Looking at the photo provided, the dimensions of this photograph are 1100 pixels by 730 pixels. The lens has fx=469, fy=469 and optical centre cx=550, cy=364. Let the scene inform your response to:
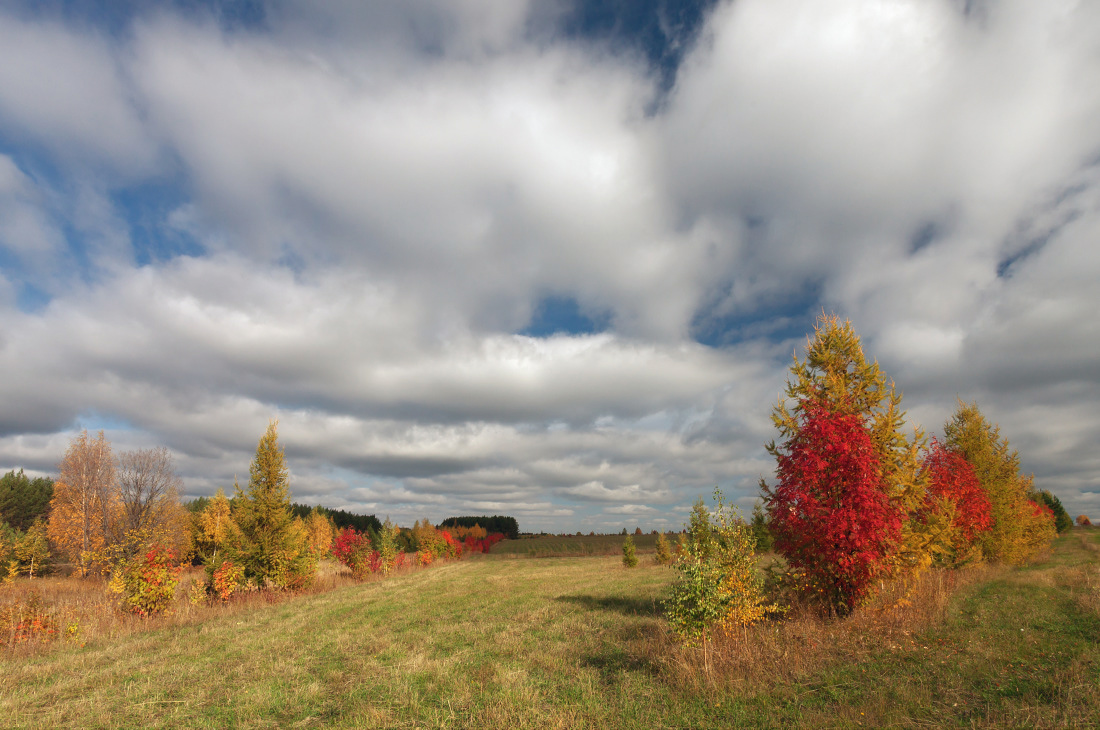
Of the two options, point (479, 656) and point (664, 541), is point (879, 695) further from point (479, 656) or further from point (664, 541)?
point (664, 541)

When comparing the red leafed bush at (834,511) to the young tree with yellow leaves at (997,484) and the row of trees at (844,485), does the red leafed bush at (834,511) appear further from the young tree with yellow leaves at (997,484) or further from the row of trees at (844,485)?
the young tree with yellow leaves at (997,484)


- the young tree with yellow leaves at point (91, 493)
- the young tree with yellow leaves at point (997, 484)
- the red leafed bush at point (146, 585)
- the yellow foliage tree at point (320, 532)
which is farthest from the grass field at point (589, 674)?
the yellow foliage tree at point (320, 532)

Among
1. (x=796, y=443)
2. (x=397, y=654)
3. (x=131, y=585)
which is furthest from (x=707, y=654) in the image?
(x=131, y=585)

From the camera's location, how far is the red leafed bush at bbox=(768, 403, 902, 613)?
531 inches

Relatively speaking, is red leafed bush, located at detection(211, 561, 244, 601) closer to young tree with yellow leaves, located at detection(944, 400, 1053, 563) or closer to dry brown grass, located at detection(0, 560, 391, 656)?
dry brown grass, located at detection(0, 560, 391, 656)

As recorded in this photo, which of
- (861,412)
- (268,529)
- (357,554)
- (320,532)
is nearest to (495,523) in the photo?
(320,532)

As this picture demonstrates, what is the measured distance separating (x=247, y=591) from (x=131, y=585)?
8.04 meters

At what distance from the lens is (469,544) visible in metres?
89.8

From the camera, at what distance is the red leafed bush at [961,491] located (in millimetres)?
24500

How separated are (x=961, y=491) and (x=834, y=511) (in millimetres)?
17758

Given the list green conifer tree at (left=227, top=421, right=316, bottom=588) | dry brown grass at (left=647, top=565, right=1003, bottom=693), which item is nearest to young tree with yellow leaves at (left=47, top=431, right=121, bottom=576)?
green conifer tree at (left=227, top=421, right=316, bottom=588)

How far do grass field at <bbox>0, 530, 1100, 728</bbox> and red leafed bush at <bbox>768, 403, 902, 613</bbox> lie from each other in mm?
1217

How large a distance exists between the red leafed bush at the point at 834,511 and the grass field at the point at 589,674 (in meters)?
1.22

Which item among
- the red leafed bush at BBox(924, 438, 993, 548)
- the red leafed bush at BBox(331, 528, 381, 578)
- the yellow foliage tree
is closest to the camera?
the red leafed bush at BBox(924, 438, 993, 548)
